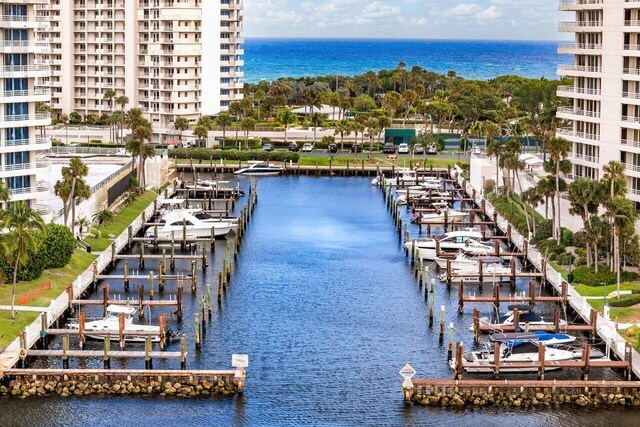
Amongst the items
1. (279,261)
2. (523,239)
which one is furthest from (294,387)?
(523,239)

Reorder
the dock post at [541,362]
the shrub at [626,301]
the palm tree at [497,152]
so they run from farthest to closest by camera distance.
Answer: the palm tree at [497,152]
the shrub at [626,301]
the dock post at [541,362]

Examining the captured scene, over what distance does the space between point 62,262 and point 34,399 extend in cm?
2651

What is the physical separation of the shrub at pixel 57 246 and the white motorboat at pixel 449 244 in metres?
30.1

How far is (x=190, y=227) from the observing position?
11800 cm

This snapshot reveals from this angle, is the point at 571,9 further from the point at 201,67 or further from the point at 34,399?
the point at 201,67

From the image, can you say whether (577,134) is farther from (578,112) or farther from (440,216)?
(440,216)

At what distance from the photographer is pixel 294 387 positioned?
237ft

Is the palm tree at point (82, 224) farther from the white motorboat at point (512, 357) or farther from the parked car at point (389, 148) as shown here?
the parked car at point (389, 148)

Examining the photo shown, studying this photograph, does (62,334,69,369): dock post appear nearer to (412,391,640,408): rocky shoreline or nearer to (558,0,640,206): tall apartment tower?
(412,391,640,408): rocky shoreline

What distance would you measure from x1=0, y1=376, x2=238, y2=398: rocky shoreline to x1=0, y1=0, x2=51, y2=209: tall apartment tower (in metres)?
30.8

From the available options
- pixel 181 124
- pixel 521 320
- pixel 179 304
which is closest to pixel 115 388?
pixel 179 304

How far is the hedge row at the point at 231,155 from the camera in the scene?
176625mm

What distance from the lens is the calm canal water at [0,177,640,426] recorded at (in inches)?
2660

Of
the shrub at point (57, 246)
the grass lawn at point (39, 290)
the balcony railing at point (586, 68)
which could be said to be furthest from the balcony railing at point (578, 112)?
the shrub at point (57, 246)
